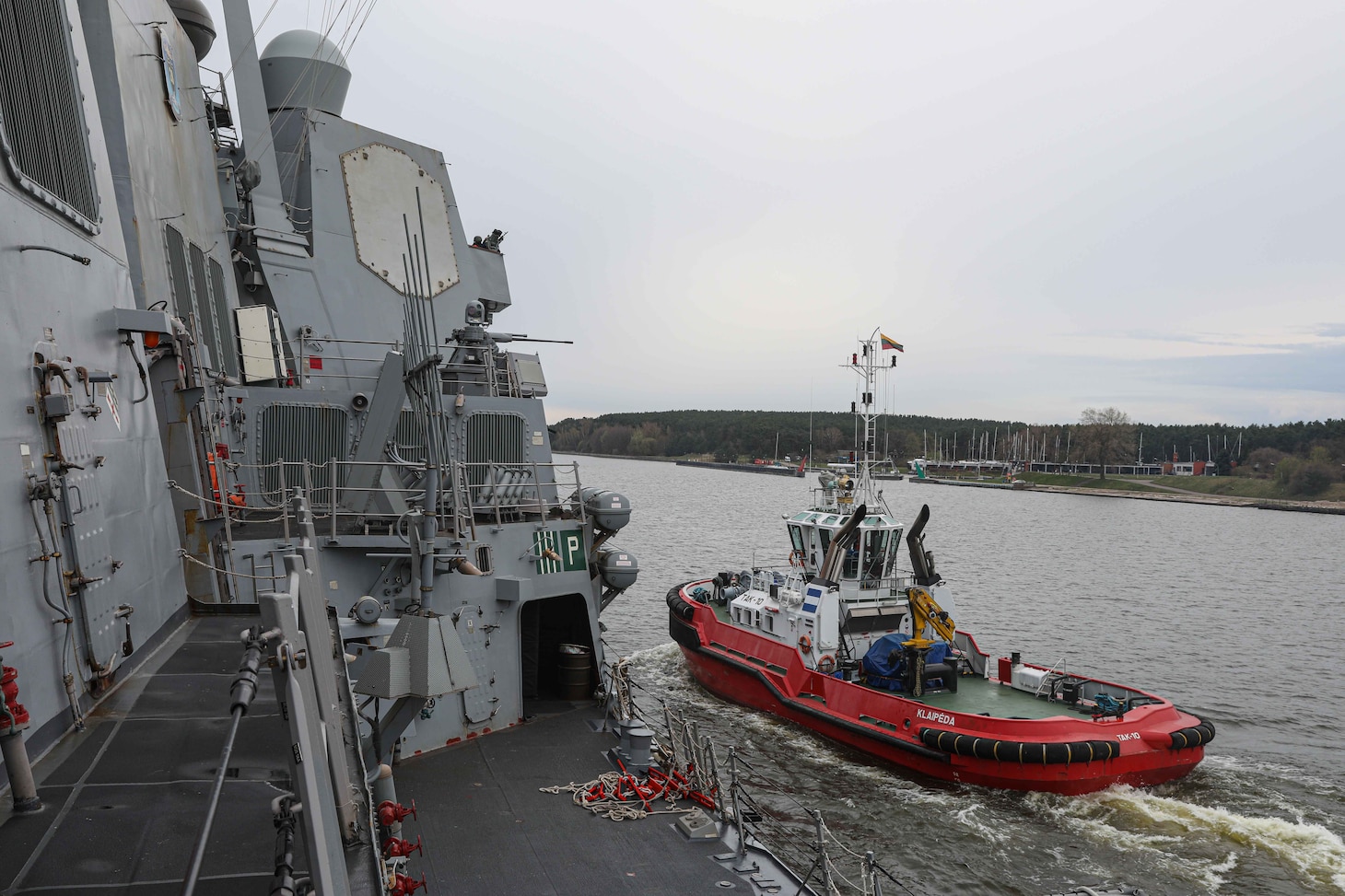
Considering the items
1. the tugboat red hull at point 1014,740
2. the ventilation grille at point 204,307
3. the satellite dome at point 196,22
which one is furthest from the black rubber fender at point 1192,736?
the satellite dome at point 196,22

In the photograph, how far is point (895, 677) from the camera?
15375 mm

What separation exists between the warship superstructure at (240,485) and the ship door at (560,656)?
58mm

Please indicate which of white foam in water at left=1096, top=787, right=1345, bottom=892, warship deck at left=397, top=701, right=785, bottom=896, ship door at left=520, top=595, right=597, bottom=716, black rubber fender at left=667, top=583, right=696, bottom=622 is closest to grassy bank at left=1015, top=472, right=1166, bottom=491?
black rubber fender at left=667, top=583, right=696, bottom=622

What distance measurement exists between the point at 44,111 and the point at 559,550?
24.9 feet

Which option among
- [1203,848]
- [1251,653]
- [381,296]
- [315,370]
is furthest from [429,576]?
[1251,653]

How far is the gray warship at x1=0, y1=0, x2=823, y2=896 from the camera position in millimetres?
3232

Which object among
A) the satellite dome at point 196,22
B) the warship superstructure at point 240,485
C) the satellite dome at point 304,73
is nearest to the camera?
the warship superstructure at point 240,485

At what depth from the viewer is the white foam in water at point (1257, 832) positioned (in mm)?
11812

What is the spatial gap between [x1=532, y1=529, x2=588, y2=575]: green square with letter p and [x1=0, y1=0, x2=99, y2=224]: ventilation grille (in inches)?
262

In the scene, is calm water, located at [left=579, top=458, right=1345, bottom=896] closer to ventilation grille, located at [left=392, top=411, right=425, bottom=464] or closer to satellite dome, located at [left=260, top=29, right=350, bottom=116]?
ventilation grille, located at [left=392, top=411, right=425, bottom=464]

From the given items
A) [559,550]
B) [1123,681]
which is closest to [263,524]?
[559,550]

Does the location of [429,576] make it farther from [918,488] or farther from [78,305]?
[918,488]

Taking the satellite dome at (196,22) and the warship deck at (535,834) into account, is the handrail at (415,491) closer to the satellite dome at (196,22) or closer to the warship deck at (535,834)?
the warship deck at (535,834)

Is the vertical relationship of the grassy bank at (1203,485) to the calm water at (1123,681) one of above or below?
below
